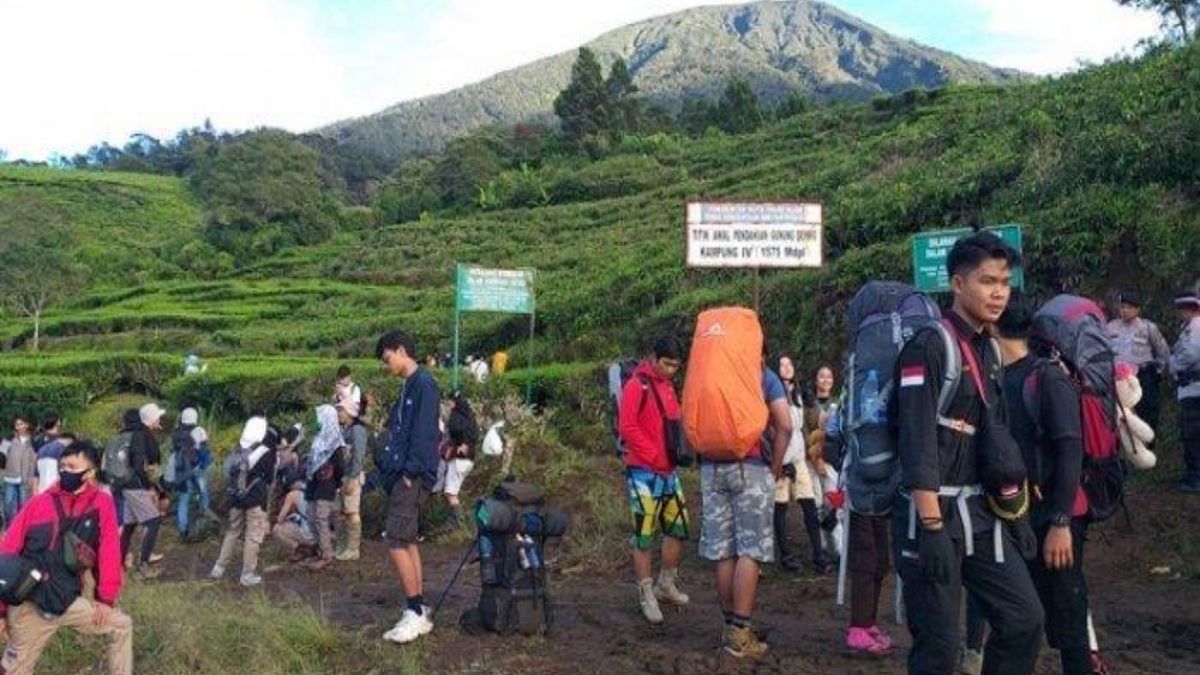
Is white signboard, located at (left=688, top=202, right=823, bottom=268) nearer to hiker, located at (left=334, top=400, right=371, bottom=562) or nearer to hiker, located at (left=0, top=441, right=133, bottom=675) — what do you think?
hiker, located at (left=334, top=400, right=371, bottom=562)

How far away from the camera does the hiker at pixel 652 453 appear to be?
6.23m

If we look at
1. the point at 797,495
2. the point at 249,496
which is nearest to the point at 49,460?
the point at 249,496

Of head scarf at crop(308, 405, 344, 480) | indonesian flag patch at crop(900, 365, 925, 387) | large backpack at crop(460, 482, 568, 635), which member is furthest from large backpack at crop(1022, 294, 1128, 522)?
head scarf at crop(308, 405, 344, 480)

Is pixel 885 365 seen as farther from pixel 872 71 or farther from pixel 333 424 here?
pixel 872 71

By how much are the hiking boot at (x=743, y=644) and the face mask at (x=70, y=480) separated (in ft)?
11.0

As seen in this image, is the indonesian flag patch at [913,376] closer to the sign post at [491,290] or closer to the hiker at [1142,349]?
the hiker at [1142,349]

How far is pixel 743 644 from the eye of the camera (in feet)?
17.7

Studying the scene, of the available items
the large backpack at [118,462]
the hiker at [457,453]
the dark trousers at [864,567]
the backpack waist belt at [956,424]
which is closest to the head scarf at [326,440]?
the hiker at [457,453]

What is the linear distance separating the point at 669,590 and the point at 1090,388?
3.18 meters

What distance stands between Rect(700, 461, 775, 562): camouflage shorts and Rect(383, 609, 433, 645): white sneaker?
1739mm

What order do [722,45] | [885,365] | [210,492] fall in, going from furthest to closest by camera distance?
[722,45], [210,492], [885,365]

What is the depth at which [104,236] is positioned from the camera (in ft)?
206

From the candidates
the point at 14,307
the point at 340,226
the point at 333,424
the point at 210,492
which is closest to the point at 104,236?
the point at 340,226

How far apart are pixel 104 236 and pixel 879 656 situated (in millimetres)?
65115
